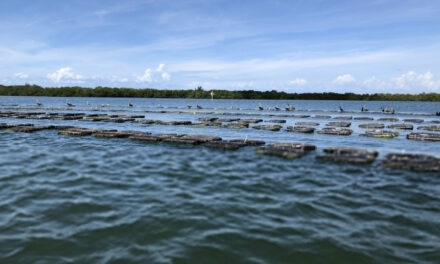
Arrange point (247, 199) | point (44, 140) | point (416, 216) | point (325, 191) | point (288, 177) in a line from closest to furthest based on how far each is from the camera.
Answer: point (416, 216) → point (247, 199) → point (325, 191) → point (288, 177) → point (44, 140)

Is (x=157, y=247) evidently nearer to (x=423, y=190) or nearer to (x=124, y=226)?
(x=124, y=226)

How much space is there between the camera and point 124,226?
8945 mm

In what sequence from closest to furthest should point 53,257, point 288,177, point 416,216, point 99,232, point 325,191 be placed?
point 53,257 < point 99,232 < point 416,216 < point 325,191 < point 288,177

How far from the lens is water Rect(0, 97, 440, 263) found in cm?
764

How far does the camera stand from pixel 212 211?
10.2 m

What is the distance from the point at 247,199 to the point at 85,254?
533 cm

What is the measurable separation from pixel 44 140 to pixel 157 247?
18832 mm

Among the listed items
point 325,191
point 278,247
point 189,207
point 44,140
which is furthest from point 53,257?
point 44,140

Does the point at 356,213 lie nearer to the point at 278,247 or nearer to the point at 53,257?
the point at 278,247

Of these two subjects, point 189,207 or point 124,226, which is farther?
point 189,207

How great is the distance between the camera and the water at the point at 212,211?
7.64 m

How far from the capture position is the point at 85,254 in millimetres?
7441

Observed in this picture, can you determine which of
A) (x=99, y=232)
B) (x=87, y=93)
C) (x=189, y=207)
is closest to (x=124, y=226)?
(x=99, y=232)

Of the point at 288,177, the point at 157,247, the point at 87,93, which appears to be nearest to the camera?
the point at 157,247
